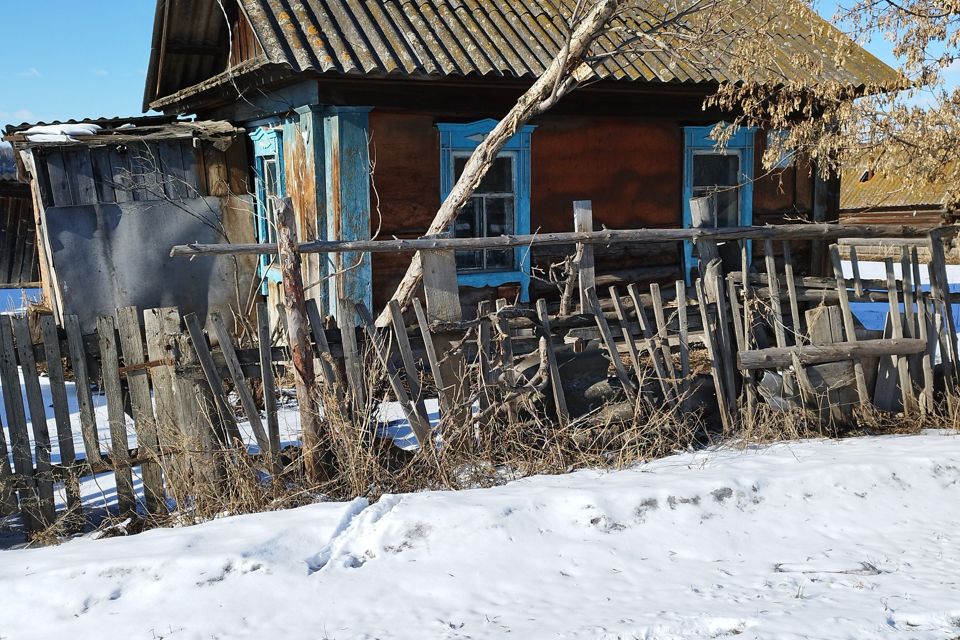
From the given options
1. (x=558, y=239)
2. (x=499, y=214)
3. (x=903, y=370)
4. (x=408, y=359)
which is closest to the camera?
(x=408, y=359)

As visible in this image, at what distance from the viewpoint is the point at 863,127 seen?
732 centimetres

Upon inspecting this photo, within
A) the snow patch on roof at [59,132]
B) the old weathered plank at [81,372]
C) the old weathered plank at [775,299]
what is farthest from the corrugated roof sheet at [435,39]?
the old weathered plank at [81,372]

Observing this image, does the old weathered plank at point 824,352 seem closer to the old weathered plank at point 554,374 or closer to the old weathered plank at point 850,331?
the old weathered plank at point 850,331

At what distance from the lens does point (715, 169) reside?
9.34 m

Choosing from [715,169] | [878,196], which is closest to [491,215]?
[715,169]

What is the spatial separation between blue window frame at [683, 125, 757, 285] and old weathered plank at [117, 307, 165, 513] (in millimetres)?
6177

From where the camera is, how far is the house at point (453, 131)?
7492mm

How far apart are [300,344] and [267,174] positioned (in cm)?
496

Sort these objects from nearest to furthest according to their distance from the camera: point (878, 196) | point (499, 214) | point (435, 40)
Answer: point (435, 40) < point (499, 214) < point (878, 196)

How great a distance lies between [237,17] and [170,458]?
20.8 ft

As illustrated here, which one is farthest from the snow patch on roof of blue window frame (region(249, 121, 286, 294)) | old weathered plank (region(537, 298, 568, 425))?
old weathered plank (region(537, 298, 568, 425))

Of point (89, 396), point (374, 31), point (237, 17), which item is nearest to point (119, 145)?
point (237, 17)

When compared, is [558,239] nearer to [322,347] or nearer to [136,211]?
[322,347]

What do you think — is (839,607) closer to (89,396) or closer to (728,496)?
(728,496)
